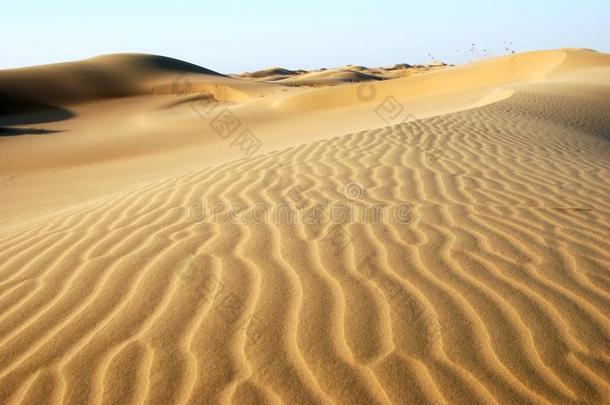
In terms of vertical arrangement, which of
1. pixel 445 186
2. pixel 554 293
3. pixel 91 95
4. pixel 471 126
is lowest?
pixel 91 95

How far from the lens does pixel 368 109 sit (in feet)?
56.6

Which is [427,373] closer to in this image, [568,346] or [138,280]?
[568,346]

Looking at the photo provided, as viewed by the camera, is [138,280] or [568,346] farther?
[138,280]

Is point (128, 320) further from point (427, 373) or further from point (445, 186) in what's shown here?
point (445, 186)

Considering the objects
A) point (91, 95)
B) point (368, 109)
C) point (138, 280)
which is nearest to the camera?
point (138, 280)

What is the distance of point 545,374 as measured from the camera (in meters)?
1.94

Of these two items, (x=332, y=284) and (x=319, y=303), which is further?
(x=332, y=284)

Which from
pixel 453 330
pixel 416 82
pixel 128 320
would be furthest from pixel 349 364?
pixel 416 82

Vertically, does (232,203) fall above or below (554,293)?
below

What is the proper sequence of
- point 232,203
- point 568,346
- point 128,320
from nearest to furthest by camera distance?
point 568,346 < point 128,320 < point 232,203

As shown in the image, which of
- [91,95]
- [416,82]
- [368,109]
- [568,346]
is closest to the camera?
[568,346]

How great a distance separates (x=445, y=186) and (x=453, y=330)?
2.35 metres

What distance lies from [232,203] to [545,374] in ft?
8.96

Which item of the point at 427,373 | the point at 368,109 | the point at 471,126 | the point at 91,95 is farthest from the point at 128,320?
the point at 91,95
